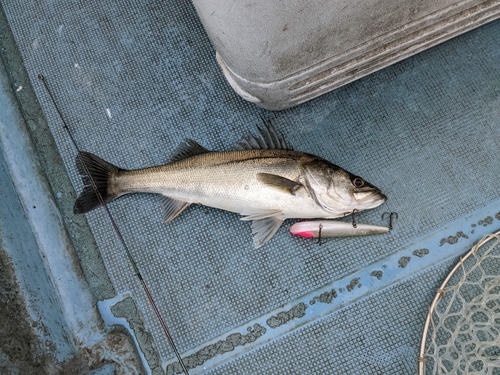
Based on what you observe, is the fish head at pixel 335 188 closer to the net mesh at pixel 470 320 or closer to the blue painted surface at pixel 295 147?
the blue painted surface at pixel 295 147

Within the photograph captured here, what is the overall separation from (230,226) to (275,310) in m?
0.56

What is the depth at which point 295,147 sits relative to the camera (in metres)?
2.50

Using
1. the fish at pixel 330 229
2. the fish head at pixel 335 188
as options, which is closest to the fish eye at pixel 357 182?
the fish head at pixel 335 188

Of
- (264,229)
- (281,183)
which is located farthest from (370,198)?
(264,229)

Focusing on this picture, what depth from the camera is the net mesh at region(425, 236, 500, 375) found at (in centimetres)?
220

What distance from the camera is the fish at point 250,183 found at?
2.17 meters

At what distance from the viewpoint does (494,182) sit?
2.40 meters

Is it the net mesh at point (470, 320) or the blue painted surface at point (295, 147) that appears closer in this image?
the net mesh at point (470, 320)

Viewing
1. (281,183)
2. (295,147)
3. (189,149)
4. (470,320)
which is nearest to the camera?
(281,183)

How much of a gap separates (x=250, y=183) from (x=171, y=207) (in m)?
0.52

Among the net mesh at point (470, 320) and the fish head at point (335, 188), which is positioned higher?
the fish head at point (335, 188)

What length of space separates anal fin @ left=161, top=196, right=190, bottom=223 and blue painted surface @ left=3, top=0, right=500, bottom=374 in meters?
0.10

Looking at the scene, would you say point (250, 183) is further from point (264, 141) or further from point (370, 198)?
point (370, 198)

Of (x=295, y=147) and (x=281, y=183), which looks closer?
(x=281, y=183)
